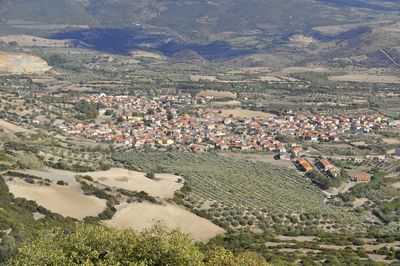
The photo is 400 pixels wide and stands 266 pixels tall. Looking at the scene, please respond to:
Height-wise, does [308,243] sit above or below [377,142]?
above

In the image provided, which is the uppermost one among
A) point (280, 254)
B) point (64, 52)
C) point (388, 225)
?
point (280, 254)

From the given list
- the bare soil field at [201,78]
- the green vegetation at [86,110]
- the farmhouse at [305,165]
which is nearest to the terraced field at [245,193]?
the farmhouse at [305,165]

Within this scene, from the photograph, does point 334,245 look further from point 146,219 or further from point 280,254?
point 146,219

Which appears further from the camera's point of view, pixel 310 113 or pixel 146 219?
pixel 310 113

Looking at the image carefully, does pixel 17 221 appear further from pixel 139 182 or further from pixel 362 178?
pixel 362 178

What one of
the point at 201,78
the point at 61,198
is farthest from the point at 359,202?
the point at 201,78

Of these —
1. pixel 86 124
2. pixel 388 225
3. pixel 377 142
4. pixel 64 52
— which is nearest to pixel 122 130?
pixel 86 124
